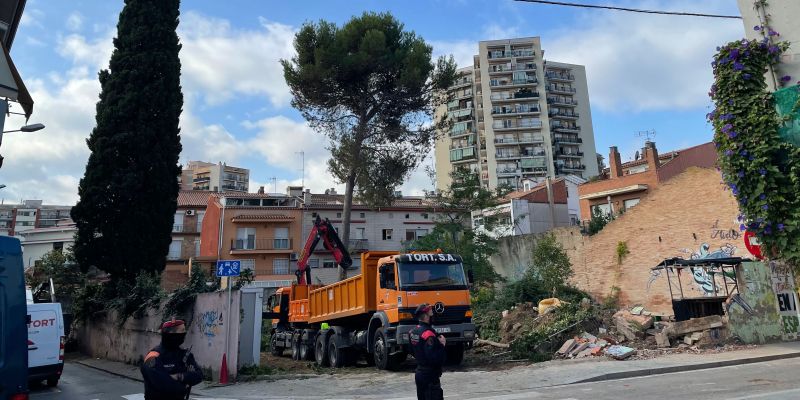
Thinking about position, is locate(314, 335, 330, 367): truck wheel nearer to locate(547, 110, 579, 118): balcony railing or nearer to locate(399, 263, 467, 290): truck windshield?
locate(399, 263, 467, 290): truck windshield

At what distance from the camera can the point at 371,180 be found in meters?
26.8

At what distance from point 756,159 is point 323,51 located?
18.8m

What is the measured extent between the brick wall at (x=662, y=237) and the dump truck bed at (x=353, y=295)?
526 inches

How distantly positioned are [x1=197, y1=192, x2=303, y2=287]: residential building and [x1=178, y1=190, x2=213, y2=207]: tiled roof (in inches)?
182

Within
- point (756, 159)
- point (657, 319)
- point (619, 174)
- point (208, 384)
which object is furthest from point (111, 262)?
point (619, 174)

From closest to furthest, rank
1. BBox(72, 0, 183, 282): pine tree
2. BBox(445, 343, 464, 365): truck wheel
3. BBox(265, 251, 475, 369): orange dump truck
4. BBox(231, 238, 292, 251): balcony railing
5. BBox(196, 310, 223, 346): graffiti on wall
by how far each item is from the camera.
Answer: BBox(265, 251, 475, 369): orange dump truck → BBox(196, 310, 223, 346): graffiti on wall → BBox(445, 343, 464, 365): truck wheel → BBox(72, 0, 183, 282): pine tree → BBox(231, 238, 292, 251): balcony railing

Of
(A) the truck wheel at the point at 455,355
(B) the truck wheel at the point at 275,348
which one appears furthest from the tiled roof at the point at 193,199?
(A) the truck wheel at the point at 455,355

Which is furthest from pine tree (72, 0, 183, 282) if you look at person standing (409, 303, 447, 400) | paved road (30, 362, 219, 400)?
person standing (409, 303, 447, 400)

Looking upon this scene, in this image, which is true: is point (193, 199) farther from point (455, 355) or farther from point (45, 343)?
point (455, 355)

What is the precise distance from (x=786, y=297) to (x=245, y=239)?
131 feet

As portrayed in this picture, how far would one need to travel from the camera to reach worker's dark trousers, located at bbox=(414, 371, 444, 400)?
5.84 meters

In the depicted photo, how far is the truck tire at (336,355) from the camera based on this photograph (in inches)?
584

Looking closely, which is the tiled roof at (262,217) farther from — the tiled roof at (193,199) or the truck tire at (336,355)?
the truck tire at (336,355)

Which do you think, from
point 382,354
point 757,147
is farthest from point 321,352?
point 757,147
